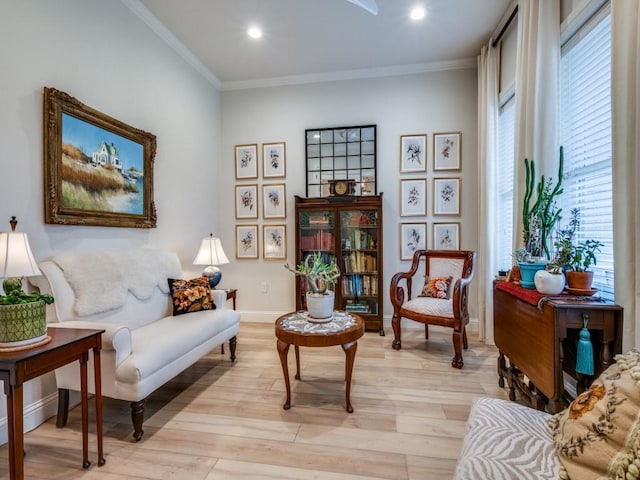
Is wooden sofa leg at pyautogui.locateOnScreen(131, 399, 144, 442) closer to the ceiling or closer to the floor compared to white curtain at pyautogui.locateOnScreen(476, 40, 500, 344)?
closer to the floor

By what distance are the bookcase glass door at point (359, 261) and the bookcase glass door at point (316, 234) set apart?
156 mm

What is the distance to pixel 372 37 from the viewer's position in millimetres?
3176

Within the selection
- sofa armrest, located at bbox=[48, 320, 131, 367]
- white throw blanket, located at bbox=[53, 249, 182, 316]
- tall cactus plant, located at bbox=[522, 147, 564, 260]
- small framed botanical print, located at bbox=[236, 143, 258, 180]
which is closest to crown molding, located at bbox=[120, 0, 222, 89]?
small framed botanical print, located at bbox=[236, 143, 258, 180]

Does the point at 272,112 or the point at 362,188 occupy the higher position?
the point at 272,112

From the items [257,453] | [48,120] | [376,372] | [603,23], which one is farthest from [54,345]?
[603,23]

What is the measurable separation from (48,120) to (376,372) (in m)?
2.99

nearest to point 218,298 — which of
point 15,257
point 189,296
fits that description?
point 189,296

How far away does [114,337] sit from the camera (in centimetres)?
171

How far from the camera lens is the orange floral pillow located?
322cm

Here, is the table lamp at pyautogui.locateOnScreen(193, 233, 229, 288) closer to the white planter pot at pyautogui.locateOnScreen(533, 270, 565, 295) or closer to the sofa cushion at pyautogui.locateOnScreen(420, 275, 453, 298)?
the sofa cushion at pyautogui.locateOnScreen(420, 275, 453, 298)

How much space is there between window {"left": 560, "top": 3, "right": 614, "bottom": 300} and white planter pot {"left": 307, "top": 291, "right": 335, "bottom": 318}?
1.66m

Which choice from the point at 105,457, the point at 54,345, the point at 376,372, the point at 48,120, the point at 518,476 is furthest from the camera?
the point at 376,372

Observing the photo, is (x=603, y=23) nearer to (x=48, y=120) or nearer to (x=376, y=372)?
(x=376, y=372)

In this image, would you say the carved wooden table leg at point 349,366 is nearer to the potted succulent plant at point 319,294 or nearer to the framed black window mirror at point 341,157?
the potted succulent plant at point 319,294
